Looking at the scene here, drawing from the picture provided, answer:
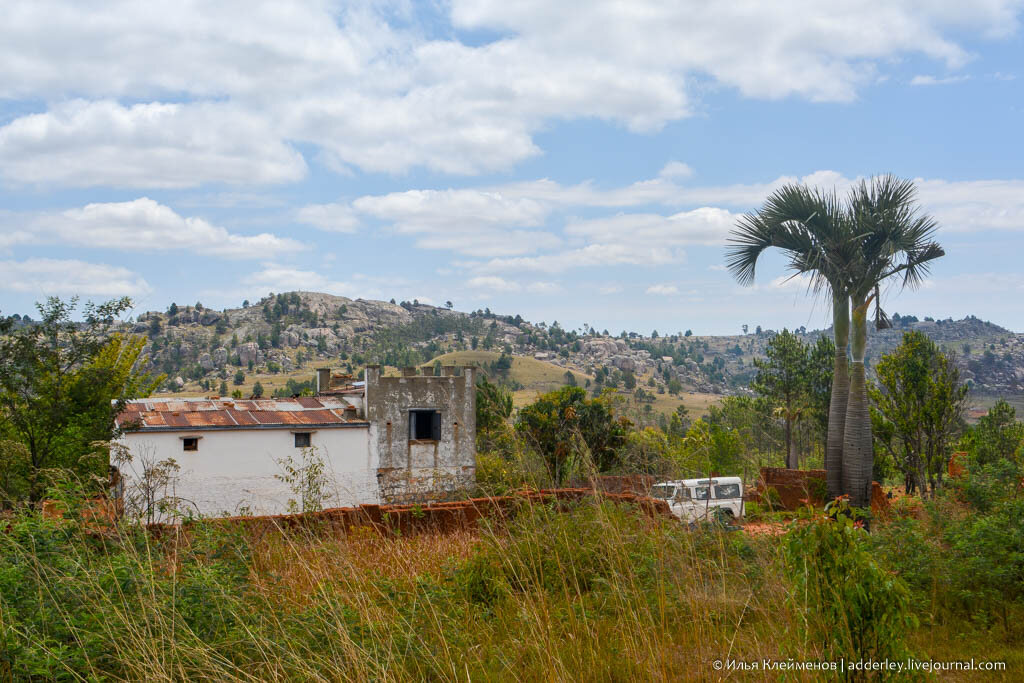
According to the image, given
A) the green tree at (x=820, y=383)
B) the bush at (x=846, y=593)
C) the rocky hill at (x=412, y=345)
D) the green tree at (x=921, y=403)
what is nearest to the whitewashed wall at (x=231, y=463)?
the green tree at (x=921, y=403)

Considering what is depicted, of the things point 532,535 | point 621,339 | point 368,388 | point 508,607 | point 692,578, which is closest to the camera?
point 692,578

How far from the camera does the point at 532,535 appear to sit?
14.1 feet

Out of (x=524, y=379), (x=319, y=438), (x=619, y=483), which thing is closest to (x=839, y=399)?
(x=619, y=483)

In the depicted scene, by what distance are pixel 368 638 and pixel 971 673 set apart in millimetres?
3232

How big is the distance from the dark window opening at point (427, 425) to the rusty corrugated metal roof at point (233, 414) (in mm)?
2113

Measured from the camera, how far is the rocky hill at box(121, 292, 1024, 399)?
100688 mm

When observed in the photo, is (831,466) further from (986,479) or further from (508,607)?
(508,607)

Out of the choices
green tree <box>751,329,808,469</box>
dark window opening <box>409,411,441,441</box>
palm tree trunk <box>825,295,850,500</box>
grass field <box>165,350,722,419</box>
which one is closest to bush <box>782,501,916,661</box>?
palm tree trunk <box>825,295,850,500</box>

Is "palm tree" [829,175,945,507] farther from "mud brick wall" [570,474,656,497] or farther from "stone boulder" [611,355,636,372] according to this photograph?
"stone boulder" [611,355,636,372]

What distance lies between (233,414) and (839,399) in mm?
16121

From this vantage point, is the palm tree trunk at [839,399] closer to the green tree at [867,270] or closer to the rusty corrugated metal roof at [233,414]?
the green tree at [867,270]

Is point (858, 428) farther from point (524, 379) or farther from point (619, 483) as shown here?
point (524, 379)

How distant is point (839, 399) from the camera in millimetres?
14977

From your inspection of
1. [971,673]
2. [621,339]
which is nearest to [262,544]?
[971,673]
